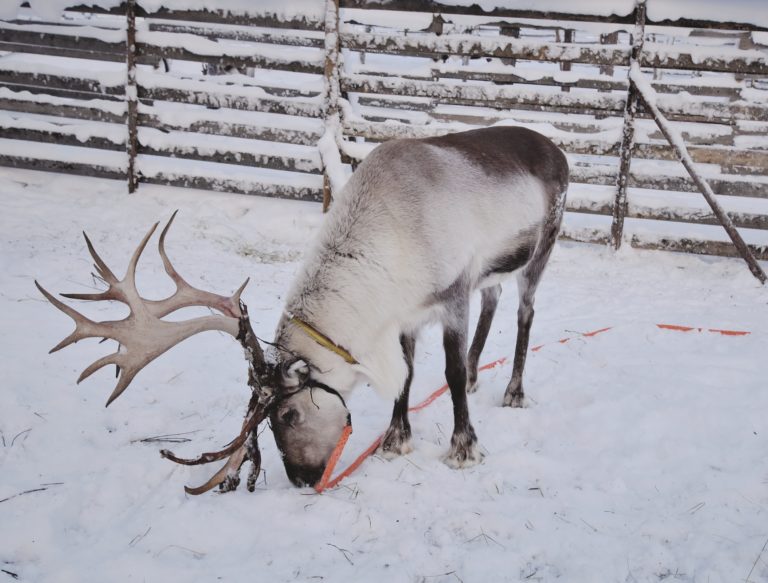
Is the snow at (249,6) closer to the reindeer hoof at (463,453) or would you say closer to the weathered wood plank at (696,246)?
the weathered wood plank at (696,246)

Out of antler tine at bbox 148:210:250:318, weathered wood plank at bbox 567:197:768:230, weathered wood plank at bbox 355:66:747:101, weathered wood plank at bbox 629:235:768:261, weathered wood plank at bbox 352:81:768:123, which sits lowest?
weathered wood plank at bbox 629:235:768:261

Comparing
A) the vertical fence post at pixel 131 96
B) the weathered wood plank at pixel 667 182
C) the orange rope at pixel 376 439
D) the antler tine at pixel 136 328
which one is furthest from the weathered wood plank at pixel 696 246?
the vertical fence post at pixel 131 96

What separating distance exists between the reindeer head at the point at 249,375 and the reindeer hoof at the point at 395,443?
38cm

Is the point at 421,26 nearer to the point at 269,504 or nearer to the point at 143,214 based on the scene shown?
the point at 143,214

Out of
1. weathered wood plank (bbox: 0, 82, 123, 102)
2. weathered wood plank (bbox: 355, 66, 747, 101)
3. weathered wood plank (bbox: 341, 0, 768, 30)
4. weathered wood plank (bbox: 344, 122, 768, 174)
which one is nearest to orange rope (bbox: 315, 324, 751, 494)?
weathered wood plank (bbox: 344, 122, 768, 174)

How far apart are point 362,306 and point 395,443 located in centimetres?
80

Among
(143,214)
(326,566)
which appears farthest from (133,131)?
(326,566)

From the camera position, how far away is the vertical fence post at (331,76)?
5672mm

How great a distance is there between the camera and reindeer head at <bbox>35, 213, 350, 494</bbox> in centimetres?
211

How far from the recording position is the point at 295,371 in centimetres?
223

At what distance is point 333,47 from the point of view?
18.8ft

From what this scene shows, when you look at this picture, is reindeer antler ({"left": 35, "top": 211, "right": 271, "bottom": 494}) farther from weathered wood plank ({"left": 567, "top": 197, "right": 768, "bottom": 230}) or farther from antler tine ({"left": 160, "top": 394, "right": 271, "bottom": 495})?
weathered wood plank ({"left": 567, "top": 197, "right": 768, "bottom": 230})

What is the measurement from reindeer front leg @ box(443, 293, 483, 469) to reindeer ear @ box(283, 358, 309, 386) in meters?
0.74

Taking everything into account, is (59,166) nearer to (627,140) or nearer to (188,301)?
(188,301)
